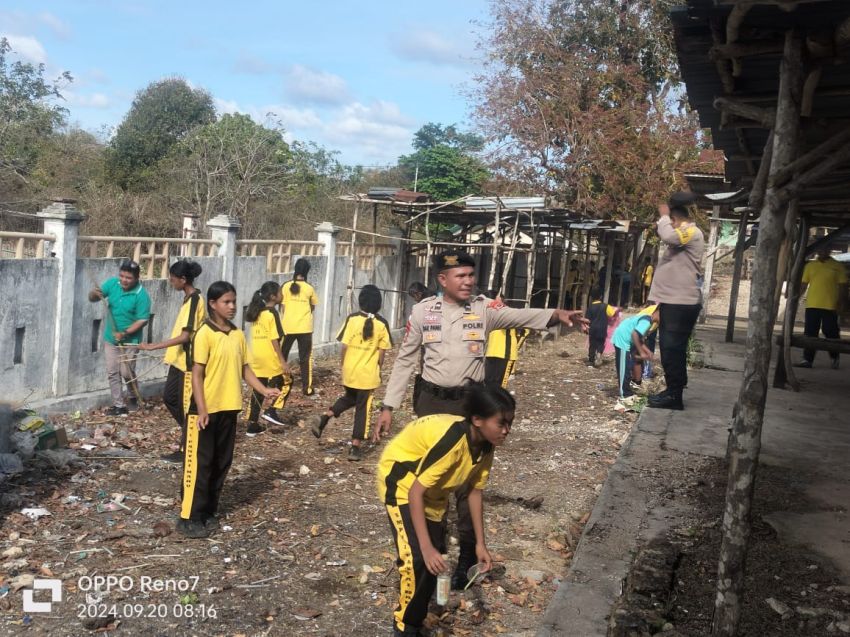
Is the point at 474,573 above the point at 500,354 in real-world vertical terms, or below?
below

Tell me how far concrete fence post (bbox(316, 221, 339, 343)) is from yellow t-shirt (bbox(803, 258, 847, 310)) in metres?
7.27

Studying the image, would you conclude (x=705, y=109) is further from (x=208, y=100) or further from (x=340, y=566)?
(x=208, y=100)

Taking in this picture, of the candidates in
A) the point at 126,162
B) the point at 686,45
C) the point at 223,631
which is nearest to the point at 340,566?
the point at 223,631

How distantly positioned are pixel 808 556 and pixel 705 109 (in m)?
2.74

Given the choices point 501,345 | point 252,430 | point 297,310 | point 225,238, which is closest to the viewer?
point 252,430

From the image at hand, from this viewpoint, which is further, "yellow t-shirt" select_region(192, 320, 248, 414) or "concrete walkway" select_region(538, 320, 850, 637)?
"yellow t-shirt" select_region(192, 320, 248, 414)

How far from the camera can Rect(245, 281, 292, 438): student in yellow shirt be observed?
318 inches

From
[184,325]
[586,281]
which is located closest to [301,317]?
[184,325]

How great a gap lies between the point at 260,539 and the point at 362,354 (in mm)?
2441

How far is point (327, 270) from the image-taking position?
13.9 meters

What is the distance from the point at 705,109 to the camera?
5.28 m

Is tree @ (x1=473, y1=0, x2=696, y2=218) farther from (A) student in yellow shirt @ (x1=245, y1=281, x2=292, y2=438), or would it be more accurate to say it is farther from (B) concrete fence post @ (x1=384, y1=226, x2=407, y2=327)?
(A) student in yellow shirt @ (x1=245, y1=281, x2=292, y2=438)

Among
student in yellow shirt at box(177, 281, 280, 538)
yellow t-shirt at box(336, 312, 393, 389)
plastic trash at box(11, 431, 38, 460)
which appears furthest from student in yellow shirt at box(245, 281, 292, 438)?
student in yellow shirt at box(177, 281, 280, 538)

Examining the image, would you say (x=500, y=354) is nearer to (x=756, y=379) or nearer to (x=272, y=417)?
(x=272, y=417)
